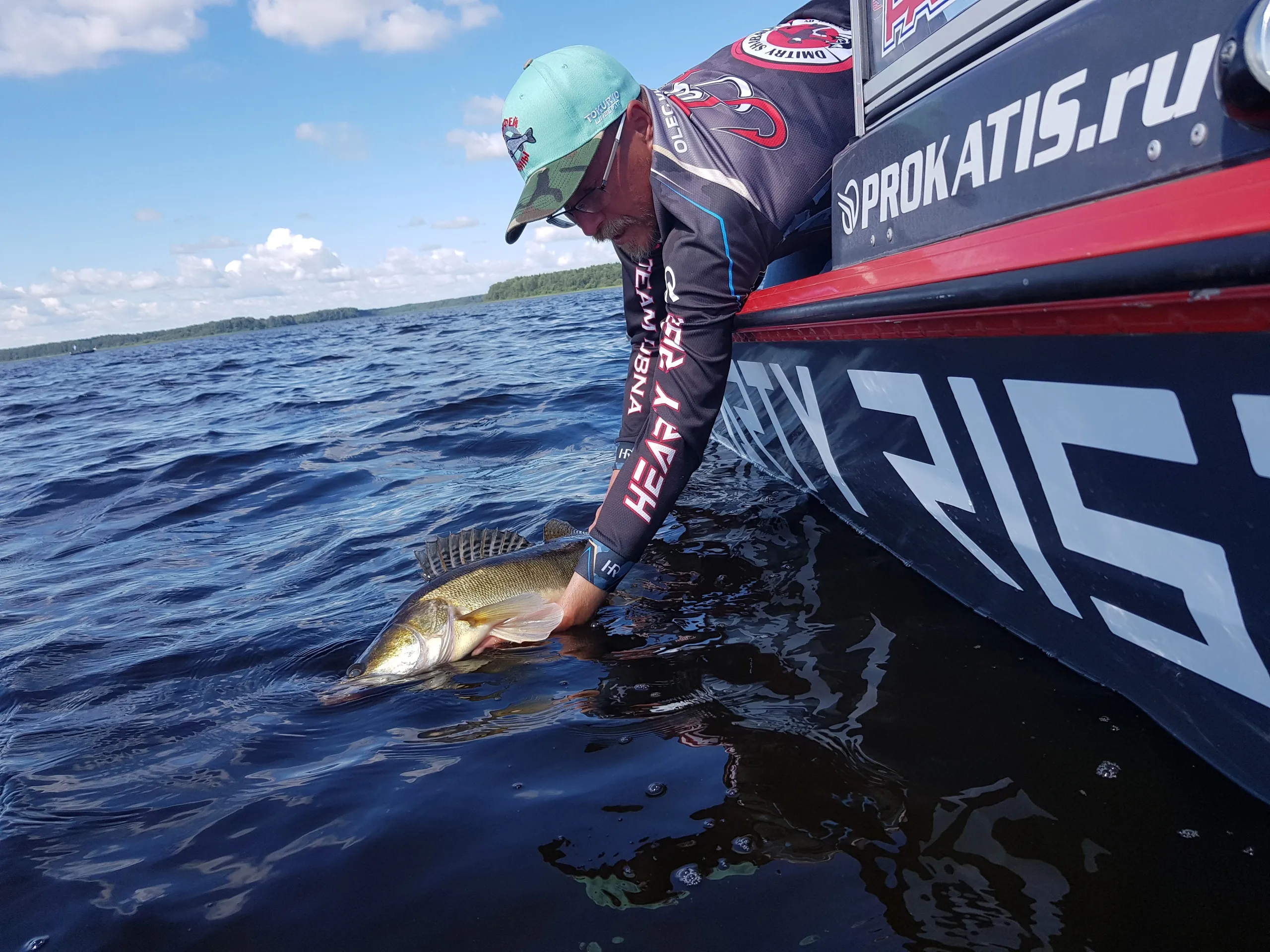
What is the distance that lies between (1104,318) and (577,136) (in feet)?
6.13

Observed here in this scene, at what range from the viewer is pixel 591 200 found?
3059 millimetres

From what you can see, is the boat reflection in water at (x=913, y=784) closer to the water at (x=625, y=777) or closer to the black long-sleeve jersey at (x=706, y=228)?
the water at (x=625, y=777)

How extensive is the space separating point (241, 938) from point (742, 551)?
2.56 metres

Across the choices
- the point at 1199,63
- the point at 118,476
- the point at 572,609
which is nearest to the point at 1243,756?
the point at 1199,63

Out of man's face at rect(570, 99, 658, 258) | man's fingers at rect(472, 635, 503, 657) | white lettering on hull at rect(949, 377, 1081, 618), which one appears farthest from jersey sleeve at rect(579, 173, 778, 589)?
white lettering on hull at rect(949, 377, 1081, 618)

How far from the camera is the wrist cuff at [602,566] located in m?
2.91

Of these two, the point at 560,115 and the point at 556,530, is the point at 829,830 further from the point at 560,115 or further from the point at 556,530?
the point at 560,115

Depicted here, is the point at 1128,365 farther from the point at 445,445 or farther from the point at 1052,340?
the point at 445,445

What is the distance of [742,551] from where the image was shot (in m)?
3.88

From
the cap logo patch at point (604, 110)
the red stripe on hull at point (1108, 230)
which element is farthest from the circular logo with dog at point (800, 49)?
the red stripe on hull at point (1108, 230)

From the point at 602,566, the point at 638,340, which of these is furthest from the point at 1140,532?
the point at 638,340

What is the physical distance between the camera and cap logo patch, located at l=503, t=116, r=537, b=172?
2867mm

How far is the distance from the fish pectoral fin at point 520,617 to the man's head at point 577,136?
1.38m

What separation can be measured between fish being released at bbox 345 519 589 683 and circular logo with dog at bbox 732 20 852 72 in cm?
199
